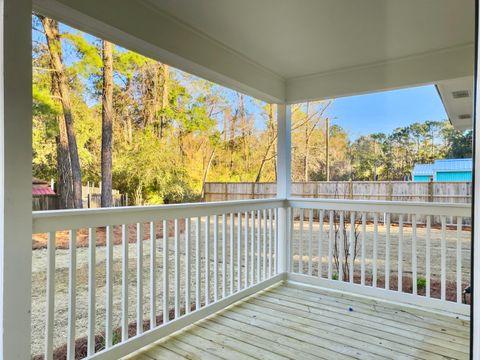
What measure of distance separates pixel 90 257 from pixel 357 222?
11.1ft

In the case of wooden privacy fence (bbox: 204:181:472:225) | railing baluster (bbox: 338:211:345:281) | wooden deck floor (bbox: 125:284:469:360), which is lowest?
wooden deck floor (bbox: 125:284:469:360)

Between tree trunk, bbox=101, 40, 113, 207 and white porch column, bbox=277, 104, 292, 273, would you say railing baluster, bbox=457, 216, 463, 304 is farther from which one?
tree trunk, bbox=101, 40, 113, 207

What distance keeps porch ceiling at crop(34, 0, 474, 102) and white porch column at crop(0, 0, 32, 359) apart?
369 mm

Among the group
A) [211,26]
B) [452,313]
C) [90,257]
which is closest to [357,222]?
[452,313]

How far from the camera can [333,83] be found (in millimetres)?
3633

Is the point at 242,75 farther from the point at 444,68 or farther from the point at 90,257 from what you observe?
the point at 90,257

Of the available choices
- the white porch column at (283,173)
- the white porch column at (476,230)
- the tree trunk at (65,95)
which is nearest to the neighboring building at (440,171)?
the white porch column at (283,173)

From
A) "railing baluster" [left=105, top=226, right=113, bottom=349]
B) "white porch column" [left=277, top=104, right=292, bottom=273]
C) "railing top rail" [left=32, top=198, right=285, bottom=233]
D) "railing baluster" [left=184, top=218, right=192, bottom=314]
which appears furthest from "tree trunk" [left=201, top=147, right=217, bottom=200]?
"railing baluster" [left=105, top=226, right=113, bottom=349]

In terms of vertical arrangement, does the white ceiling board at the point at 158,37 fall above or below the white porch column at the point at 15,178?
above

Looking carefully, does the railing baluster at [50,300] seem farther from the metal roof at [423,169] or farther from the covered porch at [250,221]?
the metal roof at [423,169]

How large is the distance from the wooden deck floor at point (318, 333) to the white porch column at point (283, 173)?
0.75m

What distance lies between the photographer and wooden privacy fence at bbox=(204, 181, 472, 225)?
350 centimetres

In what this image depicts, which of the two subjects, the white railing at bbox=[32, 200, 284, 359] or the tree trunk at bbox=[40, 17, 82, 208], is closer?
the white railing at bbox=[32, 200, 284, 359]

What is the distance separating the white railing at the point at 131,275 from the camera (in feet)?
6.29
